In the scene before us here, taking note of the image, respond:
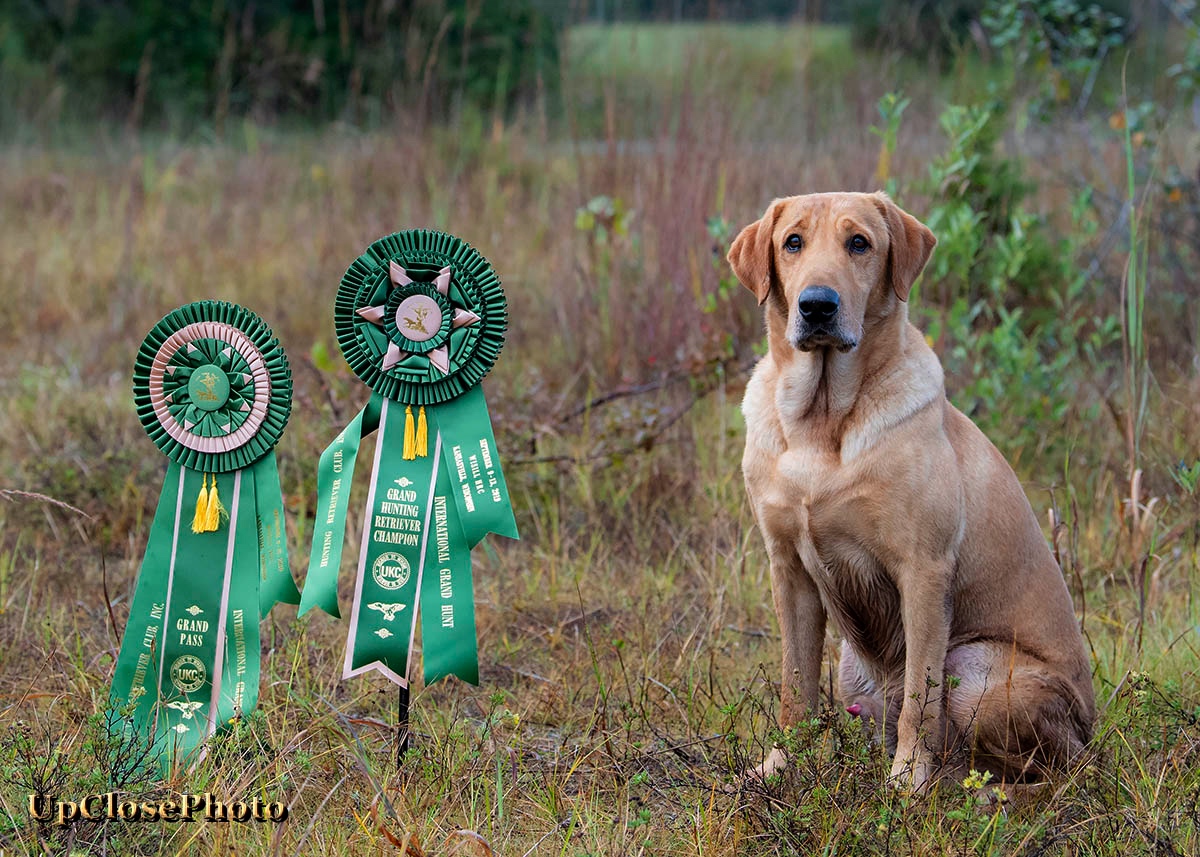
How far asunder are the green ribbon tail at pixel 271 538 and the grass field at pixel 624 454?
27 cm

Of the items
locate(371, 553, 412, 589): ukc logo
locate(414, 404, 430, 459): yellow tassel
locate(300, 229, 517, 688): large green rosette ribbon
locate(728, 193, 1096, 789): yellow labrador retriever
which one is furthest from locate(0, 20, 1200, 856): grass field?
locate(414, 404, 430, 459): yellow tassel

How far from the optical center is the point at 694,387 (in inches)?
178

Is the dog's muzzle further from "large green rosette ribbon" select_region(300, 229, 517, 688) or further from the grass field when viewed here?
the grass field

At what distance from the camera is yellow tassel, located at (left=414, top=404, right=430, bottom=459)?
2.48m

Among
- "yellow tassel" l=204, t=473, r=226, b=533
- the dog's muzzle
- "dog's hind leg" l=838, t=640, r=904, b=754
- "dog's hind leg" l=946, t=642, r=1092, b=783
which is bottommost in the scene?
"dog's hind leg" l=838, t=640, r=904, b=754

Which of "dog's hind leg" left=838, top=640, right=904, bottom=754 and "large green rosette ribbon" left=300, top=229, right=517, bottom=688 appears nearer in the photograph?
"large green rosette ribbon" left=300, top=229, right=517, bottom=688

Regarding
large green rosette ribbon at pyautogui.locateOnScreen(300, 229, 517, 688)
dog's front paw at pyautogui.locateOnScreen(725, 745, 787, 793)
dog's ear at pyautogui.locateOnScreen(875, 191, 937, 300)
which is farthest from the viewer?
dog's ear at pyautogui.locateOnScreen(875, 191, 937, 300)

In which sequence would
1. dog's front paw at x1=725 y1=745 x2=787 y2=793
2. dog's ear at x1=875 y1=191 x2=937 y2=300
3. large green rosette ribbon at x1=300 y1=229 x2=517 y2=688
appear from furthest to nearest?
1. dog's ear at x1=875 y1=191 x2=937 y2=300
2. large green rosette ribbon at x1=300 y1=229 x2=517 y2=688
3. dog's front paw at x1=725 y1=745 x2=787 y2=793

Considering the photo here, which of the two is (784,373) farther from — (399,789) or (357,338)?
(399,789)

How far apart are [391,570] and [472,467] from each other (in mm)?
280

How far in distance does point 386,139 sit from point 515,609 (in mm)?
5304

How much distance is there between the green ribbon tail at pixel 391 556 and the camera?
2.45 metres

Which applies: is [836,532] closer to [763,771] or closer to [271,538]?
[763,771]

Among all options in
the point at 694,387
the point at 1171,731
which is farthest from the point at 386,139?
the point at 1171,731
